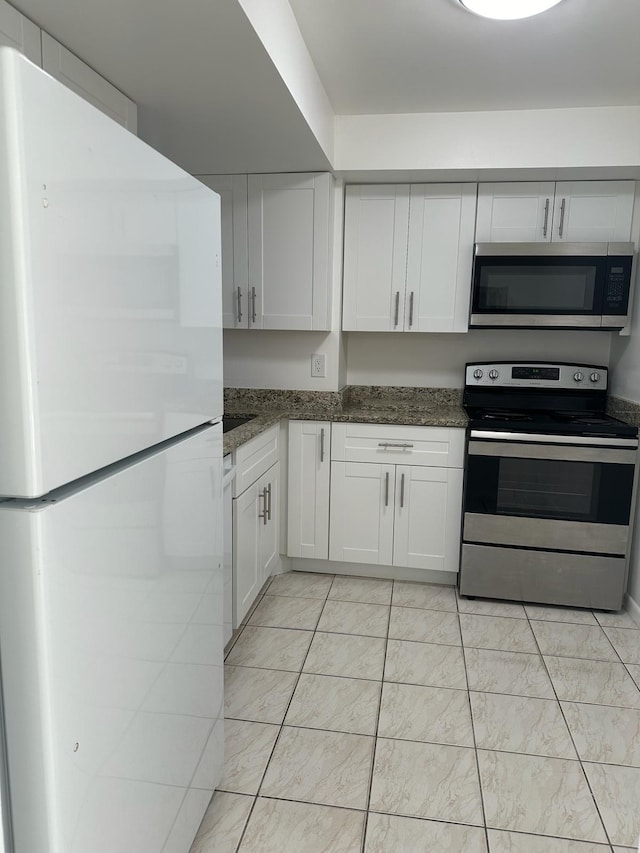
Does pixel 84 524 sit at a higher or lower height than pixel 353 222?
lower

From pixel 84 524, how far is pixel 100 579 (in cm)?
10

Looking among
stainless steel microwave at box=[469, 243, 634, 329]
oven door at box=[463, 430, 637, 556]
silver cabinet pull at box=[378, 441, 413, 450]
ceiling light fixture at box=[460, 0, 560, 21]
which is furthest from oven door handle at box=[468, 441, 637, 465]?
ceiling light fixture at box=[460, 0, 560, 21]

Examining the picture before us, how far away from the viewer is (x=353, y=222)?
121 inches

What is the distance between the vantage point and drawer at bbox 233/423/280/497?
7.58ft

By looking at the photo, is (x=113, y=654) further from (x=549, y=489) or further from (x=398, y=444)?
(x=549, y=489)

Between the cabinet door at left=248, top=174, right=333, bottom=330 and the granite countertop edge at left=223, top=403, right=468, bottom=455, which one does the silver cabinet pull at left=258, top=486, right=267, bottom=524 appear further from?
the cabinet door at left=248, top=174, right=333, bottom=330

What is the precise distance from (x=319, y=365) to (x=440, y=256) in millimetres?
818

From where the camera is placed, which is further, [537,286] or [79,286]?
[537,286]

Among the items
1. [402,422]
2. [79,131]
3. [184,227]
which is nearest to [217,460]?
[184,227]

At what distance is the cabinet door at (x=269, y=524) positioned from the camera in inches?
107

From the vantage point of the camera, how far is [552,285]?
2881 mm

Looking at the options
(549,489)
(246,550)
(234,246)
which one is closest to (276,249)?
(234,246)

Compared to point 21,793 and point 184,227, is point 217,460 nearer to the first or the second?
point 184,227

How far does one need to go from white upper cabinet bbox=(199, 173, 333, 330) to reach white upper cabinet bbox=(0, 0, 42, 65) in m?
1.47
